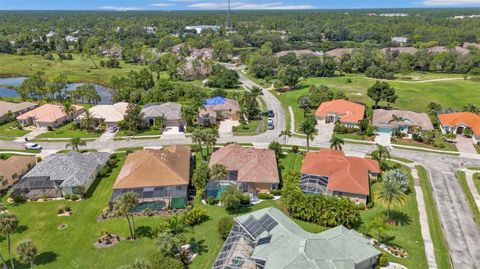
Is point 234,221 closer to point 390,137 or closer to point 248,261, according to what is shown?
point 248,261

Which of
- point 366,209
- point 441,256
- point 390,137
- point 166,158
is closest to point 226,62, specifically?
point 390,137

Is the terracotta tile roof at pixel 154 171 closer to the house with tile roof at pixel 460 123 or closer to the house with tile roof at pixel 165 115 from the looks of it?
the house with tile roof at pixel 165 115

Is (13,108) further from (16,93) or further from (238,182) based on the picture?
(238,182)

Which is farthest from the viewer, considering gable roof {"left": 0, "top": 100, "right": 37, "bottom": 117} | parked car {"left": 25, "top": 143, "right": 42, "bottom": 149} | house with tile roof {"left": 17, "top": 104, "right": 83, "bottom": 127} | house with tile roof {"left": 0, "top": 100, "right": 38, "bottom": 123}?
gable roof {"left": 0, "top": 100, "right": 37, "bottom": 117}

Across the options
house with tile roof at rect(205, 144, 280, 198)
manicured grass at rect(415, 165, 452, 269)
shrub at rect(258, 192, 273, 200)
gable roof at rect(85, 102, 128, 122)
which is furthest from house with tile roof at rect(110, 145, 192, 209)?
manicured grass at rect(415, 165, 452, 269)

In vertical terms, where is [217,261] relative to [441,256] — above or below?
above

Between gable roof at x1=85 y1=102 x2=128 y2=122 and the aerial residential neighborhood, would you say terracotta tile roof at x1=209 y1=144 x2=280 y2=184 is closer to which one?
the aerial residential neighborhood
